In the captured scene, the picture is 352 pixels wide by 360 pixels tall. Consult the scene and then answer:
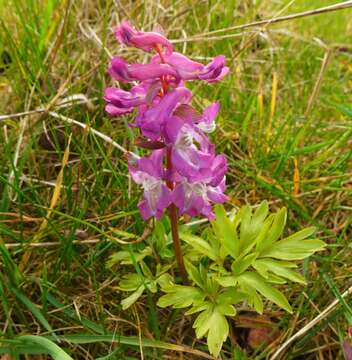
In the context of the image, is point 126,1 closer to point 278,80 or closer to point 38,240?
point 278,80

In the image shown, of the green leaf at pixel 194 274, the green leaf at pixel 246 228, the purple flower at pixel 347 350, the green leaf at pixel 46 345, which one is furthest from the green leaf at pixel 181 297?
the purple flower at pixel 347 350

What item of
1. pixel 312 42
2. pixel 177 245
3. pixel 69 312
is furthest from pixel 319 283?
pixel 312 42

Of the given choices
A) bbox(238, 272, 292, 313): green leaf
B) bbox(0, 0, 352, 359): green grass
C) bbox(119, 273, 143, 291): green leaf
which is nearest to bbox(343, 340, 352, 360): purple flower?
bbox(0, 0, 352, 359): green grass

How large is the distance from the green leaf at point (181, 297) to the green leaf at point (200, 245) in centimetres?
14

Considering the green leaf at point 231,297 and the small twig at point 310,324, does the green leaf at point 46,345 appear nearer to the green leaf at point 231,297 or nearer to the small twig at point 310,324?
the green leaf at point 231,297

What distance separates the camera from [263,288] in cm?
183

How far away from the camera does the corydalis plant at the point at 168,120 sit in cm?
169

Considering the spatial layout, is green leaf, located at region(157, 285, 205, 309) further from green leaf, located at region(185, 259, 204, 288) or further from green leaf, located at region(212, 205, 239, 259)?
green leaf, located at region(212, 205, 239, 259)

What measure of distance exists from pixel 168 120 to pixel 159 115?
39mm

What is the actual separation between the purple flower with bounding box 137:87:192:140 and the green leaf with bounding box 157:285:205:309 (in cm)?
55

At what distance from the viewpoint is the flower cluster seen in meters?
1.69

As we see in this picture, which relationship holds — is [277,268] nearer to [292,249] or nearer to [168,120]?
[292,249]

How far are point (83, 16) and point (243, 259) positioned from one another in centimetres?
214

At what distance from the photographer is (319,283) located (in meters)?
2.13
